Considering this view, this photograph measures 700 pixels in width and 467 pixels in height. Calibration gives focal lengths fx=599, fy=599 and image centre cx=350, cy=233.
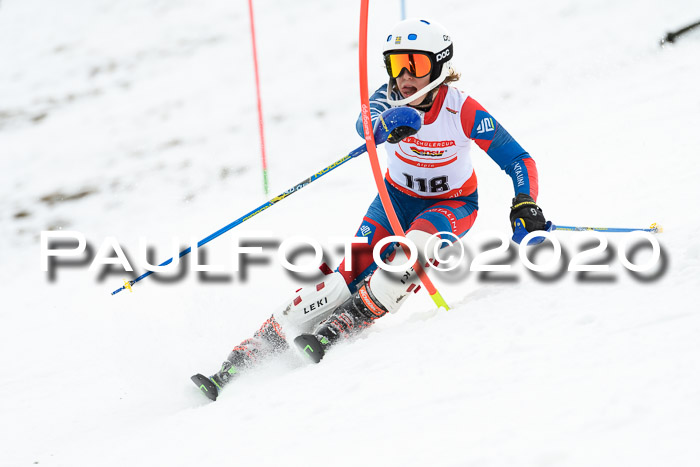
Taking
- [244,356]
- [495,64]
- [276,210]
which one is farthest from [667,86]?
[244,356]

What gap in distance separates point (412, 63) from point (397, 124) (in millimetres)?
371

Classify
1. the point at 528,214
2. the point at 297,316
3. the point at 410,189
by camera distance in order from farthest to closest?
the point at 410,189 → the point at 297,316 → the point at 528,214

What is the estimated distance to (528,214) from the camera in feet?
9.96

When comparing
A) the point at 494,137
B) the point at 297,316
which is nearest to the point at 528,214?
the point at 494,137

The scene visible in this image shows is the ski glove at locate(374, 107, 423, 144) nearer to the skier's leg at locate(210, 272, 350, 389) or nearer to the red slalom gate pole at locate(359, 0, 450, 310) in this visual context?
the red slalom gate pole at locate(359, 0, 450, 310)

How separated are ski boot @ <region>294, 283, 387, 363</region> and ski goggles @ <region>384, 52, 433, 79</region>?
121 cm

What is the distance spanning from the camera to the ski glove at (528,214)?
9.89ft

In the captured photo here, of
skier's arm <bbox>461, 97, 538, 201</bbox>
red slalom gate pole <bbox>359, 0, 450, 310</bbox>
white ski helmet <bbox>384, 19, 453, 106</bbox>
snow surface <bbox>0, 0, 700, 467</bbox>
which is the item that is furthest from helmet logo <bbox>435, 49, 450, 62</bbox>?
snow surface <bbox>0, 0, 700, 467</bbox>

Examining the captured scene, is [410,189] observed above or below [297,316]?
above

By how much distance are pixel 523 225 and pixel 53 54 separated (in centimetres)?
1129

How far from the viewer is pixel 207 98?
9773 mm

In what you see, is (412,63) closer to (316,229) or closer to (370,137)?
(370,137)

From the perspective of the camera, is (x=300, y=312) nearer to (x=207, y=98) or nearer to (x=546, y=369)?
(x=546, y=369)

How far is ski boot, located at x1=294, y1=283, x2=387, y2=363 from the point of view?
3271 mm
